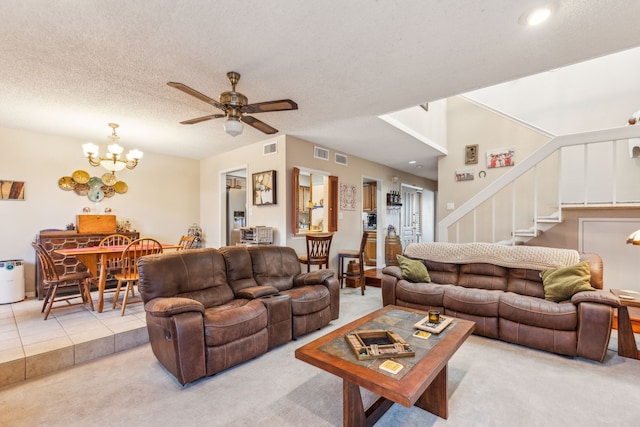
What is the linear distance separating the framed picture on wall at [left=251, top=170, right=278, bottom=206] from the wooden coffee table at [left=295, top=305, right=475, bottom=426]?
122 inches

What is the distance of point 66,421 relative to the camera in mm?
1789

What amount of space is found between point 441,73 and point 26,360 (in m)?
4.40

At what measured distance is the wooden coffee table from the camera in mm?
1405

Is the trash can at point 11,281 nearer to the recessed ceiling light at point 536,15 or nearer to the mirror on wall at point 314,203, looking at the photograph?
the mirror on wall at point 314,203

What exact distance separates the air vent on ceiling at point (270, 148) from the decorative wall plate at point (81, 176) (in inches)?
120

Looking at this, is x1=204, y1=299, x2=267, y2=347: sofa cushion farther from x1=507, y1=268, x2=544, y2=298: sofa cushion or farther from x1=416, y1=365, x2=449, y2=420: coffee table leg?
x1=507, y1=268, x2=544, y2=298: sofa cushion

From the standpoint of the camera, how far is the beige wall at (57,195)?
4.29 m

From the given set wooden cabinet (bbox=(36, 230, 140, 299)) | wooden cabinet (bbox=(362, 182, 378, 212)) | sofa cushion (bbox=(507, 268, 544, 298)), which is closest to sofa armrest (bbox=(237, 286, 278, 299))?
sofa cushion (bbox=(507, 268, 544, 298))

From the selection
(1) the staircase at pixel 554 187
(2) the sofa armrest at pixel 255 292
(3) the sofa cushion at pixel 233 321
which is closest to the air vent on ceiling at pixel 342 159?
(1) the staircase at pixel 554 187

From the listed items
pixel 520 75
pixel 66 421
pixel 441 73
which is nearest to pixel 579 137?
pixel 520 75

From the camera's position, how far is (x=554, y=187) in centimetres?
461

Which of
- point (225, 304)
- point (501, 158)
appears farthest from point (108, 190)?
point (501, 158)

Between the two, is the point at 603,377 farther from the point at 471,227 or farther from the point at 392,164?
the point at 392,164

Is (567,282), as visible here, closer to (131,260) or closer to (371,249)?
(371,249)
